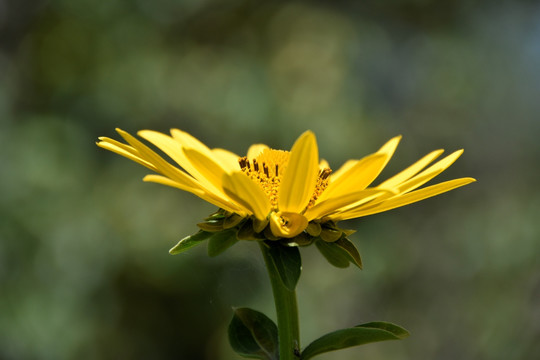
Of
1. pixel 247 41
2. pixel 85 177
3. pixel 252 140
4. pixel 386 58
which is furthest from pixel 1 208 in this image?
pixel 386 58

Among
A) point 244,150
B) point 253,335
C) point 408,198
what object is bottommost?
point 253,335

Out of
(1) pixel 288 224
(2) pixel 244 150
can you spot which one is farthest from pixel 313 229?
(2) pixel 244 150

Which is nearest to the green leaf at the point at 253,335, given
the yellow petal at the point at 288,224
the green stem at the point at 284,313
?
the green stem at the point at 284,313

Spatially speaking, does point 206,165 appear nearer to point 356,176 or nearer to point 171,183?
point 171,183

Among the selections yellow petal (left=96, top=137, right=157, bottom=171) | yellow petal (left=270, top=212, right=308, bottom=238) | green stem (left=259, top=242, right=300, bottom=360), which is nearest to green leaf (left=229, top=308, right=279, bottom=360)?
green stem (left=259, top=242, right=300, bottom=360)

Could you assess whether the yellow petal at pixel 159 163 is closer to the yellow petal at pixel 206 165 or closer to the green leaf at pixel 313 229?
the yellow petal at pixel 206 165
